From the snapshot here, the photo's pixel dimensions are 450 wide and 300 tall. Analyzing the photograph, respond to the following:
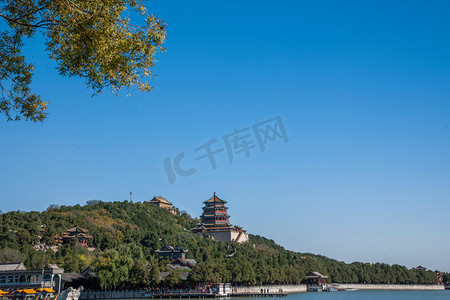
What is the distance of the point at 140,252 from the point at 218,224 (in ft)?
81.5

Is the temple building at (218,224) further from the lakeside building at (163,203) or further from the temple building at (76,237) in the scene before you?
the temple building at (76,237)

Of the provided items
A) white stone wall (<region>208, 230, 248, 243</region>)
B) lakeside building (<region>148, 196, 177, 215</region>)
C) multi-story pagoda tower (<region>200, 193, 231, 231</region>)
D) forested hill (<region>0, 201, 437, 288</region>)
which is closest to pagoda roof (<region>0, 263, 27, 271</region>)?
forested hill (<region>0, 201, 437, 288</region>)

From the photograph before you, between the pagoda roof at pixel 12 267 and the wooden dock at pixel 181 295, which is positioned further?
the wooden dock at pixel 181 295

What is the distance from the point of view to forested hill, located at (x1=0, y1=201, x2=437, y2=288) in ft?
118

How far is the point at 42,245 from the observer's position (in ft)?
152

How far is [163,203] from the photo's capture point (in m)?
79.8

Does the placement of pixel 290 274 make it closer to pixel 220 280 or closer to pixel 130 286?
pixel 220 280

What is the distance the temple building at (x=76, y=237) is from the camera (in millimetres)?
47781

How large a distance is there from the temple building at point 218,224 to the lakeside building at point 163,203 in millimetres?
13859

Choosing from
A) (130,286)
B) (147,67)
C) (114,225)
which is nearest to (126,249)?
(130,286)

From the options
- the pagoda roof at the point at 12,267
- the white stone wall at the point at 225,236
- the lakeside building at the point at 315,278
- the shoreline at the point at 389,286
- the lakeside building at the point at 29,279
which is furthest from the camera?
the white stone wall at the point at 225,236

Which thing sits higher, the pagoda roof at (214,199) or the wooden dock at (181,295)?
the pagoda roof at (214,199)

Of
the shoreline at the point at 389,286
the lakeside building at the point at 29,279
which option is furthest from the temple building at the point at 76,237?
the shoreline at the point at 389,286

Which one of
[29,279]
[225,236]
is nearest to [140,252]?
[29,279]
